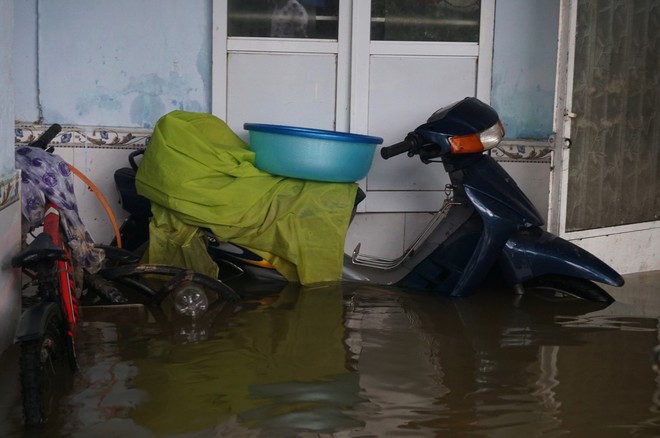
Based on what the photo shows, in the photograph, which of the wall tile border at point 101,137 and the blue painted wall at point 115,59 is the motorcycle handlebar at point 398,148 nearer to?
the blue painted wall at point 115,59

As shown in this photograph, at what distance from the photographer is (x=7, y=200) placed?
335 centimetres

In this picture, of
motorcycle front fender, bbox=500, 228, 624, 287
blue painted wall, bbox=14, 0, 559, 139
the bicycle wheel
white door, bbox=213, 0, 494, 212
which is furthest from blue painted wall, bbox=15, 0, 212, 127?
the bicycle wheel

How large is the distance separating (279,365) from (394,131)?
2.26 meters

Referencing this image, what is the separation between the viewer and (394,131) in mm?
5301

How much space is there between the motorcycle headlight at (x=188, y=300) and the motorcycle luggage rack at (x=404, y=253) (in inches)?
42.3

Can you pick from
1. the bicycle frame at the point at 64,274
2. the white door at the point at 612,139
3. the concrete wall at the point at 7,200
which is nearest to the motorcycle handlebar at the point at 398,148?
the white door at the point at 612,139

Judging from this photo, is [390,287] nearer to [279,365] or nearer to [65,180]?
[279,365]

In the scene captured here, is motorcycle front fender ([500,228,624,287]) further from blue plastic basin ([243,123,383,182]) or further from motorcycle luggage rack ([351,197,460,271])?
blue plastic basin ([243,123,383,182])

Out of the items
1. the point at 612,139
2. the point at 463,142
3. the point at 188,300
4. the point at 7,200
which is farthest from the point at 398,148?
the point at 7,200

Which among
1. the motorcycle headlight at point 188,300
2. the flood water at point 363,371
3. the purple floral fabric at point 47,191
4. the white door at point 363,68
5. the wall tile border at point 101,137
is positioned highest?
the white door at point 363,68

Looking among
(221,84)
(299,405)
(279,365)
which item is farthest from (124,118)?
(299,405)

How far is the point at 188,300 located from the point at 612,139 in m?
2.86

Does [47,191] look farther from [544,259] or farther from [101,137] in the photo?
[544,259]

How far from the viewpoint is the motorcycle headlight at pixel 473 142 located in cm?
442
